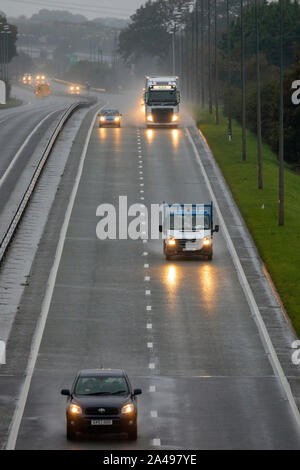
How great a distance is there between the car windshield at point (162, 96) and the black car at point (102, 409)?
86284 mm

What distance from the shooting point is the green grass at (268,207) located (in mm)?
51000

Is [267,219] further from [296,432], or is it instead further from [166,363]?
[296,432]

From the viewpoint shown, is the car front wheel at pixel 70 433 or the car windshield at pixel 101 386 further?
the car windshield at pixel 101 386

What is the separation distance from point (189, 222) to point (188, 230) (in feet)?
2.74

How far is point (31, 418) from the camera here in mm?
31750

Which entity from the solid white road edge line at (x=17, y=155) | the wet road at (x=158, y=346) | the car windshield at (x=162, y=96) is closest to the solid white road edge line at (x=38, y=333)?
the wet road at (x=158, y=346)

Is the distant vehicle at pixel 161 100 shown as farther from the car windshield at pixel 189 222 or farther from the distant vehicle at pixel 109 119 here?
the car windshield at pixel 189 222

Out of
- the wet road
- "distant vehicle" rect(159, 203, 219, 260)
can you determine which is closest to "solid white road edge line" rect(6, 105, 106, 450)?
the wet road

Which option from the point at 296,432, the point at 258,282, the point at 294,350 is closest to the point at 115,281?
the point at 258,282

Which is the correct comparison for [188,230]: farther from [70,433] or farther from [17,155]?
[17,155]

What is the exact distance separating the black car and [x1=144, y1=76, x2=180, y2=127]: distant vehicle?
86.1 m

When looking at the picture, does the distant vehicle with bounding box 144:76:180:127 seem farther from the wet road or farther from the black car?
the black car

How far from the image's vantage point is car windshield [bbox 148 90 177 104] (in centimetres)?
11444

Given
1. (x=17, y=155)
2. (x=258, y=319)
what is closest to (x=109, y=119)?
(x=17, y=155)
